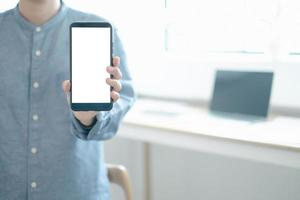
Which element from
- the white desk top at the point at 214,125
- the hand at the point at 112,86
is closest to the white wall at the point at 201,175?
the white desk top at the point at 214,125

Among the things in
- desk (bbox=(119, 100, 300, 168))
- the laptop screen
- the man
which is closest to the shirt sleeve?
the man

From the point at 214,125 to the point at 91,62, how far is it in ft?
1.86

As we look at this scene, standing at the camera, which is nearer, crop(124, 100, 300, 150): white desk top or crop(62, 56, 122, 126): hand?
crop(62, 56, 122, 126): hand

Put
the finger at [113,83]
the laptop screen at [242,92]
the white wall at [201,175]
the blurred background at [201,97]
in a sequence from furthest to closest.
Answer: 1. the white wall at [201,175]
2. the laptop screen at [242,92]
3. the blurred background at [201,97]
4. the finger at [113,83]

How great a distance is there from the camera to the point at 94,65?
761 millimetres

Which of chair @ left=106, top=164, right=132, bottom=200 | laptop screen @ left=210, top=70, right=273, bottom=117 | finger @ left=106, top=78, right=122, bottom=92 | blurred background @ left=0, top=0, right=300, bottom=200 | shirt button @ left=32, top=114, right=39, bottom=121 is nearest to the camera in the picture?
finger @ left=106, top=78, right=122, bottom=92

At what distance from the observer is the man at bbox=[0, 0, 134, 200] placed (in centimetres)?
85

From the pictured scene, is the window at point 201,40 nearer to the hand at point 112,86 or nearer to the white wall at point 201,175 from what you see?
the white wall at point 201,175

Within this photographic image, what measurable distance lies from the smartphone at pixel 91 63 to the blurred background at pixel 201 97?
46cm

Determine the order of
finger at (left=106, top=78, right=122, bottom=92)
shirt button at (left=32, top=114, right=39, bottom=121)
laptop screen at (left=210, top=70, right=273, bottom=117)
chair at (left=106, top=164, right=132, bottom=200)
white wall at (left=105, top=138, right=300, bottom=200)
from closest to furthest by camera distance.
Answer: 1. finger at (left=106, top=78, right=122, bottom=92)
2. shirt button at (left=32, top=114, right=39, bottom=121)
3. chair at (left=106, top=164, right=132, bottom=200)
4. laptop screen at (left=210, top=70, right=273, bottom=117)
5. white wall at (left=105, top=138, right=300, bottom=200)

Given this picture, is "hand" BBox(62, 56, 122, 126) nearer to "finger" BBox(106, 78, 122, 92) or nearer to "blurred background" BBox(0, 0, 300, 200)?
"finger" BBox(106, 78, 122, 92)

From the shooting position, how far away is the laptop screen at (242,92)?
1.30m

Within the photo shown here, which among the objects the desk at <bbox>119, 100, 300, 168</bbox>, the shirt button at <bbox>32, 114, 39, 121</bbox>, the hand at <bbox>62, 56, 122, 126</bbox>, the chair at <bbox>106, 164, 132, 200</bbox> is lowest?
the chair at <bbox>106, 164, 132, 200</bbox>

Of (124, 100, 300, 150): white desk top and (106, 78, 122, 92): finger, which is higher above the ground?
(106, 78, 122, 92): finger
